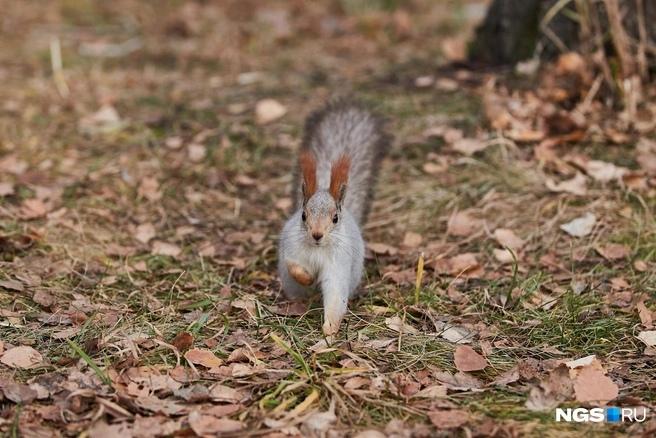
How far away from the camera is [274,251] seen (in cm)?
355

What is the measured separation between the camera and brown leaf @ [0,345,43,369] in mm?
2549

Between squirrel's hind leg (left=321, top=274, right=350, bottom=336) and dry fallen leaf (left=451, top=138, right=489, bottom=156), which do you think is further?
dry fallen leaf (left=451, top=138, right=489, bottom=156)

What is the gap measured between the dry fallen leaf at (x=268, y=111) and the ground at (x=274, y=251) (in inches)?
0.5

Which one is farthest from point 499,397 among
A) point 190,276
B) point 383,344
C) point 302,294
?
point 190,276

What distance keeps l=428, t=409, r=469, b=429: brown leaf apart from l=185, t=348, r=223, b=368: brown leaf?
66cm

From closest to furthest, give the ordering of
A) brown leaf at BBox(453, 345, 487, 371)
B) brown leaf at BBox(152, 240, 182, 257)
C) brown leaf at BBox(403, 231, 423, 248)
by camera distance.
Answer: brown leaf at BBox(453, 345, 487, 371) < brown leaf at BBox(152, 240, 182, 257) < brown leaf at BBox(403, 231, 423, 248)

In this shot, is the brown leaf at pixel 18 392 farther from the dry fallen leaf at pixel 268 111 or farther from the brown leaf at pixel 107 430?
the dry fallen leaf at pixel 268 111

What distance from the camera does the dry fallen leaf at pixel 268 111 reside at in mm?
4672

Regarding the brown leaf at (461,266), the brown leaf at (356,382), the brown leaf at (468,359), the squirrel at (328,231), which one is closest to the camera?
the brown leaf at (356,382)

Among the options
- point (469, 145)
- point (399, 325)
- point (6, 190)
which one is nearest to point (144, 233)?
point (6, 190)

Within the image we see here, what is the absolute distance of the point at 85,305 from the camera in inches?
117

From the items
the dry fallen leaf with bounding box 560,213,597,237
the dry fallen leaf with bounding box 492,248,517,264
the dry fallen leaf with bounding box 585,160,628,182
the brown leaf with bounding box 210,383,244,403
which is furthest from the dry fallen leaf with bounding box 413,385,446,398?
the dry fallen leaf with bounding box 585,160,628,182

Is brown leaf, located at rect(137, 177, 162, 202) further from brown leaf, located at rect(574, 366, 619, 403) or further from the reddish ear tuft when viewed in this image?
brown leaf, located at rect(574, 366, 619, 403)

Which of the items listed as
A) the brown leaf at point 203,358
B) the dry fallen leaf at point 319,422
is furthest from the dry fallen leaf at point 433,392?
the brown leaf at point 203,358
